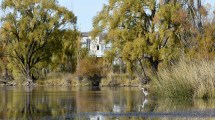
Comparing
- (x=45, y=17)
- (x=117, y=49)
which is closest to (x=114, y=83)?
(x=117, y=49)

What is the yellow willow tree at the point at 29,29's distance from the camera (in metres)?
71.2

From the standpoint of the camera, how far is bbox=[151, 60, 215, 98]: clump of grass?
27.2 meters

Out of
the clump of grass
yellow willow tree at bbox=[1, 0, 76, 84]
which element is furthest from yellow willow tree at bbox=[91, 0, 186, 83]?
the clump of grass

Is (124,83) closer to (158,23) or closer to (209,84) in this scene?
(158,23)

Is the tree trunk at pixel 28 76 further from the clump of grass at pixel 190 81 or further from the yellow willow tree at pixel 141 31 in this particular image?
the clump of grass at pixel 190 81

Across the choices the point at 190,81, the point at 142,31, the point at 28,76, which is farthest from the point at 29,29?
the point at 190,81

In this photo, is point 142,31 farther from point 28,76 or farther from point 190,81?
point 190,81

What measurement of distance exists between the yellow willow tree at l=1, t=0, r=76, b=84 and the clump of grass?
44.9 meters

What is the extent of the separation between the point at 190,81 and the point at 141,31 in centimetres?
2894

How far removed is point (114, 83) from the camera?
6138cm

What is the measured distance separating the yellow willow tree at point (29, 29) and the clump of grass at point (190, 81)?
147ft

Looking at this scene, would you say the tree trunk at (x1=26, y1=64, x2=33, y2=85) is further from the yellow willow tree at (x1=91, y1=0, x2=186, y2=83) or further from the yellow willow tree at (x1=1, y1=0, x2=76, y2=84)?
the yellow willow tree at (x1=91, y1=0, x2=186, y2=83)

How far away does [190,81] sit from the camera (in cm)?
2711

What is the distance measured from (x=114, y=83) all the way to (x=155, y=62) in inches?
278
